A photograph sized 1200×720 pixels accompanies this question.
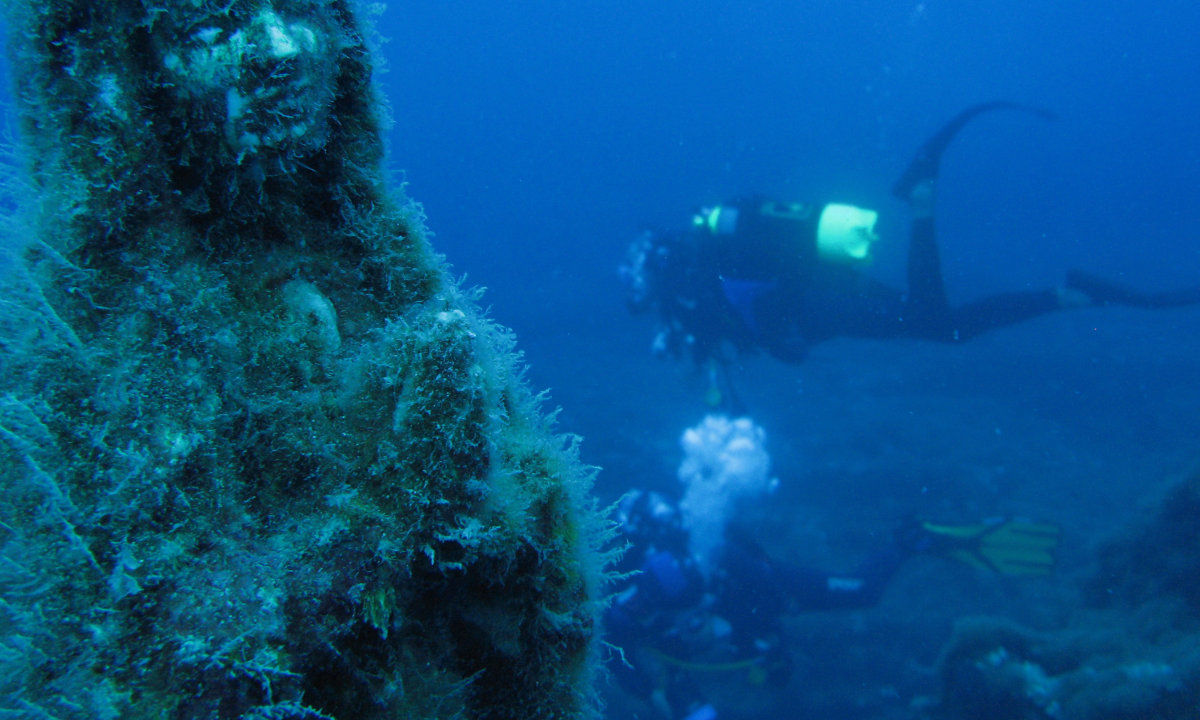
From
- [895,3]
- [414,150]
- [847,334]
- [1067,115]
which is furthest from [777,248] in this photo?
[895,3]

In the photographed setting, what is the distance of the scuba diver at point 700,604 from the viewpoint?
677 cm

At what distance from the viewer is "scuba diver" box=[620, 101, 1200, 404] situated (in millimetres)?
8164

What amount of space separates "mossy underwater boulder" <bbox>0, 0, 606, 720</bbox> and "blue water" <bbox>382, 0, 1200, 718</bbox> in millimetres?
4225


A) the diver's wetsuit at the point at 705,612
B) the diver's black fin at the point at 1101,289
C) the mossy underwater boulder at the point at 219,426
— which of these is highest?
the diver's black fin at the point at 1101,289

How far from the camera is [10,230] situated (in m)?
1.12

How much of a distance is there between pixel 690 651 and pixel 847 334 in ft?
17.5

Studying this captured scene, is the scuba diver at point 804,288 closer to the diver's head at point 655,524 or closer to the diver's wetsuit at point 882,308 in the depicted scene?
the diver's wetsuit at point 882,308

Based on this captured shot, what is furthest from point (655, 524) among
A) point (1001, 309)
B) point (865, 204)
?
point (865, 204)

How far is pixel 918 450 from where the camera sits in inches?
486

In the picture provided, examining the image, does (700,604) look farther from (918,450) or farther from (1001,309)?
(918,450)

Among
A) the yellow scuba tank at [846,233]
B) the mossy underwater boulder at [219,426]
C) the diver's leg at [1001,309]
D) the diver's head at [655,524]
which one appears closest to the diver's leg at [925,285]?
the diver's leg at [1001,309]

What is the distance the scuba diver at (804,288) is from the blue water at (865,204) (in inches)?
86.6

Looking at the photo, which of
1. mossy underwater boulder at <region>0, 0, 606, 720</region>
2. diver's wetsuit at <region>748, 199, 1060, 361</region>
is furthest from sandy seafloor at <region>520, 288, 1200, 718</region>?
mossy underwater boulder at <region>0, 0, 606, 720</region>

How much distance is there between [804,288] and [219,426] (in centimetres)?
835
